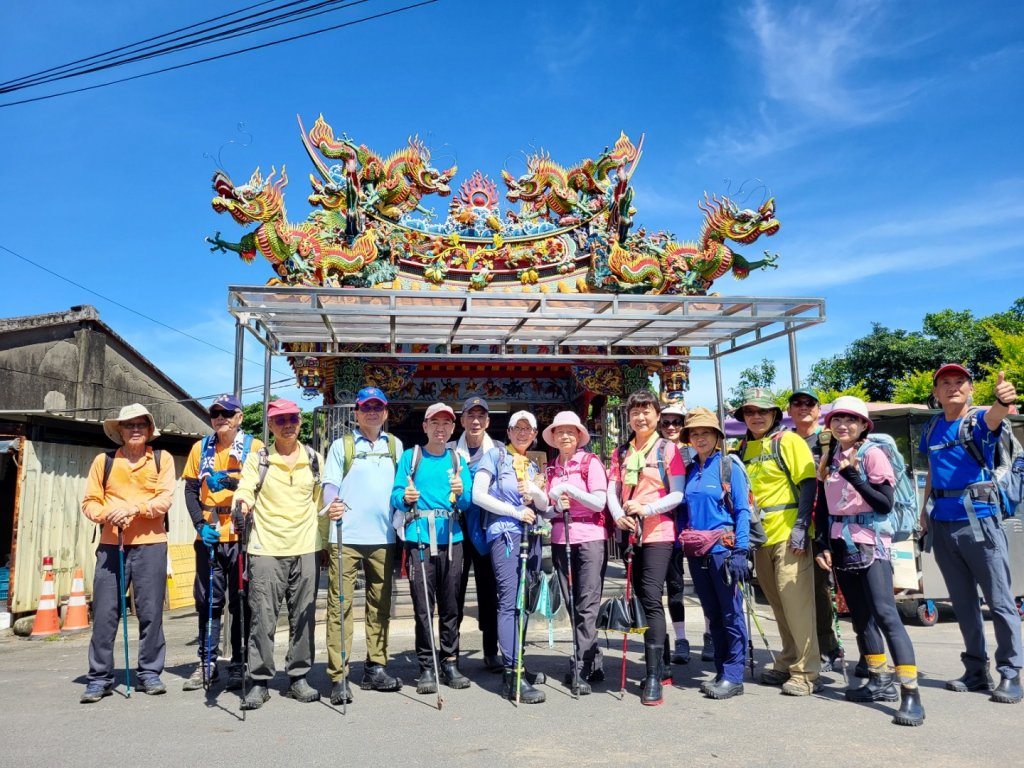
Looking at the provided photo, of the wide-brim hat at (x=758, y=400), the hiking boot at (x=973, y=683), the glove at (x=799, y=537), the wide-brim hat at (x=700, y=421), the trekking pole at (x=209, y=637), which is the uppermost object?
the wide-brim hat at (x=758, y=400)

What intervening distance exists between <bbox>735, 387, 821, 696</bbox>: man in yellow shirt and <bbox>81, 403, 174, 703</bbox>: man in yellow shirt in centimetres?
405

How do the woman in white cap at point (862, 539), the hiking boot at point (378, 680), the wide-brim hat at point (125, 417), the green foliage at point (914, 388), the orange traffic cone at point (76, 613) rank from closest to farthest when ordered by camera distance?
the woman in white cap at point (862, 539) → the hiking boot at point (378, 680) → the wide-brim hat at point (125, 417) → the orange traffic cone at point (76, 613) → the green foliage at point (914, 388)

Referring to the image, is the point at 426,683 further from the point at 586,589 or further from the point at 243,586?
the point at 243,586

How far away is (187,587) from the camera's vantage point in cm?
972

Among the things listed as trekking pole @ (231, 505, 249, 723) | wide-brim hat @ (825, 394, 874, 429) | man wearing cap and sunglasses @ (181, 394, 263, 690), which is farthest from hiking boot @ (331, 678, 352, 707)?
wide-brim hat @ (825, 394, 874, 429)

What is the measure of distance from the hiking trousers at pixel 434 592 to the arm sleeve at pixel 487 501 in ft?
1.29

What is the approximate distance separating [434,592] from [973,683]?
11.6 ft

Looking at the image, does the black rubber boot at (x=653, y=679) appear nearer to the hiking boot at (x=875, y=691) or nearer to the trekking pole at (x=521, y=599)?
the trekking pole at (x=521, y=599)

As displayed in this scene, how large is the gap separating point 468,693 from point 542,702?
52 centimetres

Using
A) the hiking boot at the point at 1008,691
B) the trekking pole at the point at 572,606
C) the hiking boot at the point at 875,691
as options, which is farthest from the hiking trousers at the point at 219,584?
the hiking boot at the point at 1008,691

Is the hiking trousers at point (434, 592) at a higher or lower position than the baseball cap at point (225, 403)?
lower

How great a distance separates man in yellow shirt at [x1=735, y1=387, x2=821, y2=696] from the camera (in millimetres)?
4793

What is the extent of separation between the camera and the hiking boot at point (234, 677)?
5.02 meters

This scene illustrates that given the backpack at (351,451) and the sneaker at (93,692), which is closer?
the sneaker at (93,692)
